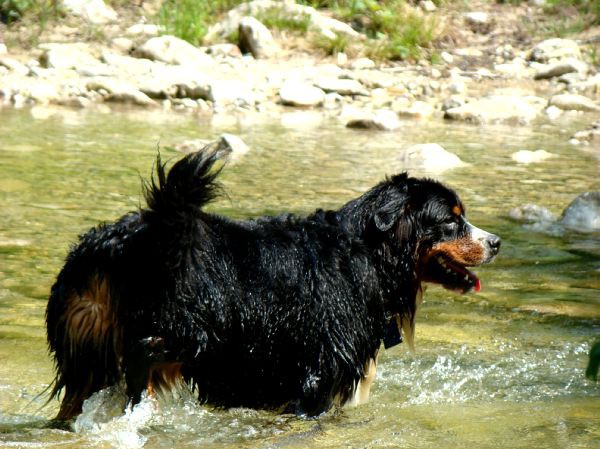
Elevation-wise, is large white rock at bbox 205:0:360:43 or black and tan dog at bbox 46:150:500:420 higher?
large white rock at bbox 205:0:360:43

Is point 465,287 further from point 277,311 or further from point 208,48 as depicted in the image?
point 208,48

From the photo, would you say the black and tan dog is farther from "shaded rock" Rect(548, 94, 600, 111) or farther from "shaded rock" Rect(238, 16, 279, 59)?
"shaded rock" Rect(238, 16, 279, 59)

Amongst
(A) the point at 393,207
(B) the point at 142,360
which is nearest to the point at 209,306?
(B) the point at 142,360

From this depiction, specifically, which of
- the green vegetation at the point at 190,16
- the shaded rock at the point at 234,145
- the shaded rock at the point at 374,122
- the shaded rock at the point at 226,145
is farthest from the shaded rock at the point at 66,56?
the shaded rock at the point at 234,145

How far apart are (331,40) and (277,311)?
14.4m

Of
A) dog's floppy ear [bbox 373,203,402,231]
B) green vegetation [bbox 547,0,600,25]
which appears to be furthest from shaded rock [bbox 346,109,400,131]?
dog's floppy ear [bbox 373,203,402,231]

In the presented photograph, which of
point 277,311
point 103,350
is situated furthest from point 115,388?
point 277,311

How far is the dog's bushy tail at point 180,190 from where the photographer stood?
4070mm

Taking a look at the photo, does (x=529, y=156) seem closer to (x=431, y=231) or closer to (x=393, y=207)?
(x=431, y=231)

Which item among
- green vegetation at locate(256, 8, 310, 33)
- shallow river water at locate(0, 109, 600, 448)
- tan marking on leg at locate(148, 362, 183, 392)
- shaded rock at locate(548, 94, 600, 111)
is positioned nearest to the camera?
tan marking on leg at locate(148, 362, 183, 392)

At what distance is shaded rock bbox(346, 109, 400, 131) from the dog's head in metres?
9.30

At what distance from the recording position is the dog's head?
15.8 feet

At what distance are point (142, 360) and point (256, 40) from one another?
14293 mm

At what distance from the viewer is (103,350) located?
413 centimetres
